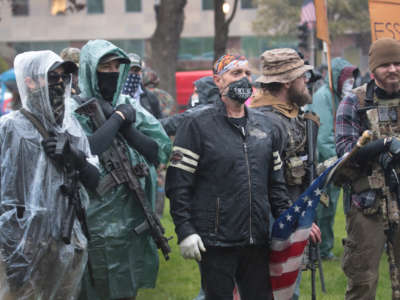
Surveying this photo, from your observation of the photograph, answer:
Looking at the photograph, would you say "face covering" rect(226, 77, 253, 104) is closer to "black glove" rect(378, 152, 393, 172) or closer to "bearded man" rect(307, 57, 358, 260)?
"black glove" rect(378, 152, 393, 172)

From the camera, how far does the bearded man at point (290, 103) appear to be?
5234 millimetres

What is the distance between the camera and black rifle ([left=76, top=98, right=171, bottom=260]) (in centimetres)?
489

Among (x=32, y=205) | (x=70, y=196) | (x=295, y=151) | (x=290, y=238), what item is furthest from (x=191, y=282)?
(x=32, y=205)

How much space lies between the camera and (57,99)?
4344mm

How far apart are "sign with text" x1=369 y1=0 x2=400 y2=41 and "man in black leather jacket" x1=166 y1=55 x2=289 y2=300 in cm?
237

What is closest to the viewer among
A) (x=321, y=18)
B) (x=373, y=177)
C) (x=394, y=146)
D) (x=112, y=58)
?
(x=394, y=146)

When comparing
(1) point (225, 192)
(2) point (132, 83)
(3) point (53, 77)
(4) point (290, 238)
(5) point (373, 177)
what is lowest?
(4) point (290, 238)

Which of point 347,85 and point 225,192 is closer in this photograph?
point 225,192

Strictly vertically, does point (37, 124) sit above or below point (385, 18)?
below

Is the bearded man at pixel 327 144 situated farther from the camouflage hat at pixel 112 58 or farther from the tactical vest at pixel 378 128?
the camouflage hat at pixel 112 58

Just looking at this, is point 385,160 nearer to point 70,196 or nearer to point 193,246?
point 193,246

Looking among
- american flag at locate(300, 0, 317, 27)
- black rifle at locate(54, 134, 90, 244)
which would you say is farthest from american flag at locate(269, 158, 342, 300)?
american flag at locate(300, 0, 317, 27)

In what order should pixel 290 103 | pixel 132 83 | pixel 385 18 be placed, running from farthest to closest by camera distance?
pixel 132 83
pixel 385 18
pixel 290 103

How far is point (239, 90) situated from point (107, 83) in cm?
119
